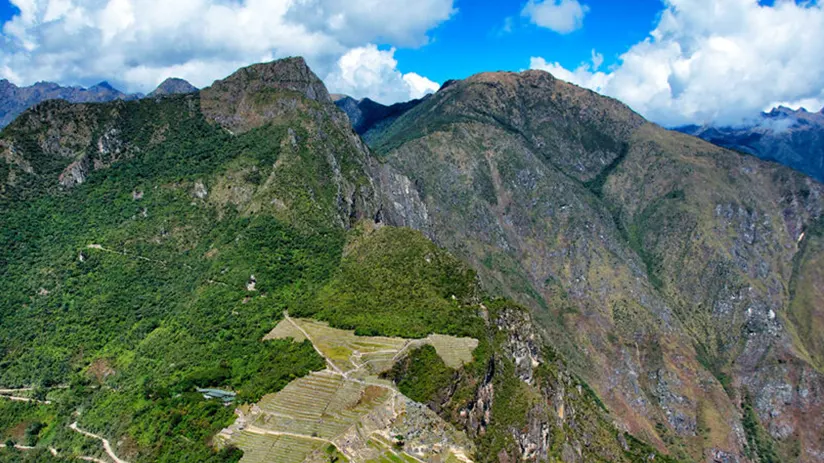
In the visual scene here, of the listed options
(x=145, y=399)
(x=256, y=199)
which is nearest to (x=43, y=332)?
(x=145, y=399)

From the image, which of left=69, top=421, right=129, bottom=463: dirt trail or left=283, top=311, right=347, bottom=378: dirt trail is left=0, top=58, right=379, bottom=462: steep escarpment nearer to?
left=69, top=421, right=129, bottom=463: dirt trail

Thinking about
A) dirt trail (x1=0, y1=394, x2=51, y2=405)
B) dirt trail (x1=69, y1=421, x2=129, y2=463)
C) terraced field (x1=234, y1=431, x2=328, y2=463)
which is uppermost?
terraced field (x1=234, y1=431, x2=328, y2=463)

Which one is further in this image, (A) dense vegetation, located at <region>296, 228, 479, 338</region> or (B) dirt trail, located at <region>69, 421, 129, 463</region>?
(A) dense vegetation, located at <region>296, 228, 479, 338</region>

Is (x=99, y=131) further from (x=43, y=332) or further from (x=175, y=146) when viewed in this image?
(x=43, y=332)

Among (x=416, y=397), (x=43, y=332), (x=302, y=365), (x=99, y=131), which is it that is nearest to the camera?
(x=416, y=397)

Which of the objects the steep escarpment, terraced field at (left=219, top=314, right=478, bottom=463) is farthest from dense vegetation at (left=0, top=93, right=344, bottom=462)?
terraced field at (left=219, top=314, right=478, bottom=463)

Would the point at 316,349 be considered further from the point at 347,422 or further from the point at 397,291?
the point at 397,291

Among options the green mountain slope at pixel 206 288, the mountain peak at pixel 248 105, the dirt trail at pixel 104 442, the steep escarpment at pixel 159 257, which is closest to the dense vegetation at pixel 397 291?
the green mountain slope at pixel 206 288
